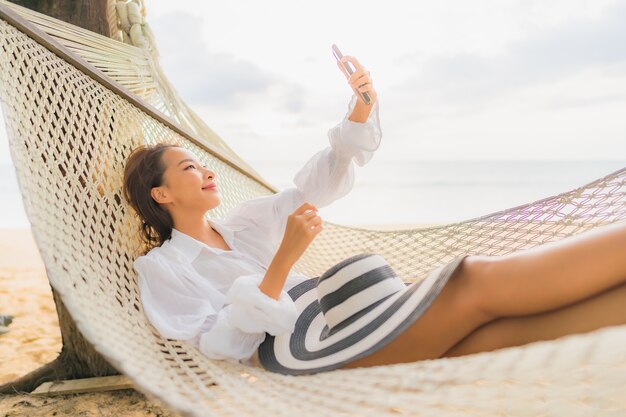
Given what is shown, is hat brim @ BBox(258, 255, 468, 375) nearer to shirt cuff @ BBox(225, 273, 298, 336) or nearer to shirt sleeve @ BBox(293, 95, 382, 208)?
shirt cuff @ BBox(225, 273, 298, 336)

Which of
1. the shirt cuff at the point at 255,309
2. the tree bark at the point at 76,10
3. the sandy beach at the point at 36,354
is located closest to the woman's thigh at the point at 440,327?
the shirt cuff at the point at 255,309

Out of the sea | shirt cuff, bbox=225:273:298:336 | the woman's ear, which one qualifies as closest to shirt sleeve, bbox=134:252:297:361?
shirt cuff, bbox=225:273:298:336

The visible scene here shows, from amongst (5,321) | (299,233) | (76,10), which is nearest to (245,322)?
(299,233)

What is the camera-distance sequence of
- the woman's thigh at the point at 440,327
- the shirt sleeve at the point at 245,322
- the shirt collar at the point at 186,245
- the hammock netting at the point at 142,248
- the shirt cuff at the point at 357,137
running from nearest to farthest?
the hammock netting at the point at 142,248, the woman's thigh at the point at 440,327, the shirt sleeve at the point at 245,322, the shirt collar at the point at 186,245, the shirt cuff at the point at 357,137

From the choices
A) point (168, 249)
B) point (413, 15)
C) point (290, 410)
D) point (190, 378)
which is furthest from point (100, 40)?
point (413, 15)

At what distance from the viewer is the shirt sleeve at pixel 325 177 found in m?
1.39

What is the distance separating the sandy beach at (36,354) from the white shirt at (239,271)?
1.44ft

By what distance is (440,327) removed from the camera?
87cm

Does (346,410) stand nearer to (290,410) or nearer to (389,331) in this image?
(290,410)

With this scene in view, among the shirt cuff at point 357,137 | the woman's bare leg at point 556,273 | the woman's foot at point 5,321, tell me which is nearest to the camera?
the woman's bare leg at point 556,273

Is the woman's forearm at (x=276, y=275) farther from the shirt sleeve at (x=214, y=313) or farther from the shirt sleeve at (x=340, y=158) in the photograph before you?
the shirt sleeve at (x=340, y=158)

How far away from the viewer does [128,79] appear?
64.4 inches

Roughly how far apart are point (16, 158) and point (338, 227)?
1080 mm

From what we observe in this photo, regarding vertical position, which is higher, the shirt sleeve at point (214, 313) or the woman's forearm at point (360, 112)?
the woman's forearm at point (360, 112)
